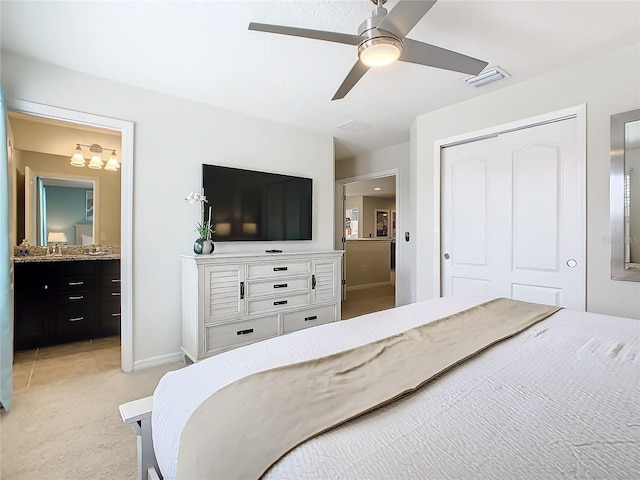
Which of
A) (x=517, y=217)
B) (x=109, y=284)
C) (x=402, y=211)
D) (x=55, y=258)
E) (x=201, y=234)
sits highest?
(x=402, y=211)

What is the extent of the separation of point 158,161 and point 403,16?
2355 millimetres

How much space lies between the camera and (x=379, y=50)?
1591 millimetres

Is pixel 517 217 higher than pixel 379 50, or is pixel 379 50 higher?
pixel 379 50

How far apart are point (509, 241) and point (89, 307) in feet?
14.1

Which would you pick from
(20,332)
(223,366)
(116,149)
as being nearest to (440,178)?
(223,366)

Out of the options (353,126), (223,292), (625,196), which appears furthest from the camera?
(353,126)

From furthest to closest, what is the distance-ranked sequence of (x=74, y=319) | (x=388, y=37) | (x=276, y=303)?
(x=74, y=319) < (x=276, y=303) < (x=388, y=37)

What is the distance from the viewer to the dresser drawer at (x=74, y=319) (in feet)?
10.4

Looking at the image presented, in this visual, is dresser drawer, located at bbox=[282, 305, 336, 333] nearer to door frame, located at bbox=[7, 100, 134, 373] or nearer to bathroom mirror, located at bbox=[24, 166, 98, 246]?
door frame, located at bbox=[7, 100, 134, 373]

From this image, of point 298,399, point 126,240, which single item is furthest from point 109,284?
point 298,399

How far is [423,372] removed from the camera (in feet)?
3.15

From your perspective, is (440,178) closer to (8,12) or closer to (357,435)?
(357,435)

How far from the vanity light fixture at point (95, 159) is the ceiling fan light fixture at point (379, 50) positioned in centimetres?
360

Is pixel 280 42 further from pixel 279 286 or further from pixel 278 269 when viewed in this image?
pixel 279 286
